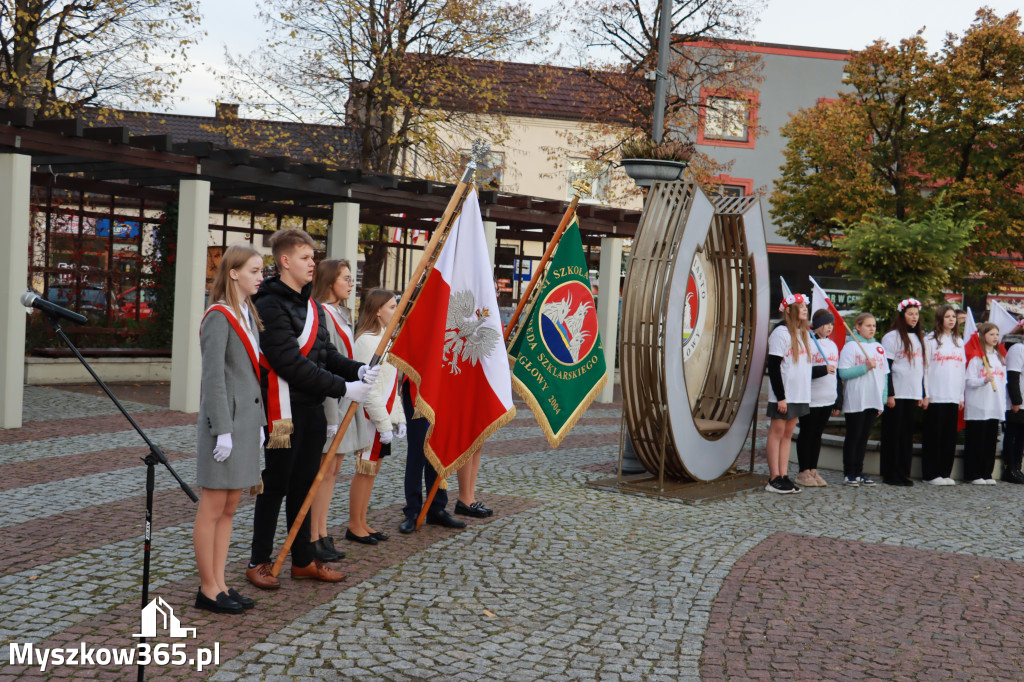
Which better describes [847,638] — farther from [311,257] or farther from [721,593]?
[311,257]

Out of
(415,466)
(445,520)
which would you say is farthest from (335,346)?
(445,520)

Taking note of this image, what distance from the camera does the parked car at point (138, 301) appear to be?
17.4 m

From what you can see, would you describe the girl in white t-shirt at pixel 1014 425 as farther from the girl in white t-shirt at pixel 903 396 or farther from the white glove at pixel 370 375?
the white glove at pixel 370 375

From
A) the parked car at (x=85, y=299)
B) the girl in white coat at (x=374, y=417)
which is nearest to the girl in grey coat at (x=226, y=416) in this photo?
the girl in white coat at (x=374, y=417)

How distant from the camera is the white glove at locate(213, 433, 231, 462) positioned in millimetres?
4719

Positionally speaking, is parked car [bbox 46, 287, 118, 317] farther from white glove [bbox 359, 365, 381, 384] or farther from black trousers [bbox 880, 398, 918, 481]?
white glove [bbox 359, 365, 381, 384]

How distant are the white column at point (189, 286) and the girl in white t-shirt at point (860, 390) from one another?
7.90m

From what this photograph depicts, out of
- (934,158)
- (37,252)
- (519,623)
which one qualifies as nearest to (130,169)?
(37,252)

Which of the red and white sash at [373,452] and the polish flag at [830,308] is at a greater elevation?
the polish flag at [830,308]

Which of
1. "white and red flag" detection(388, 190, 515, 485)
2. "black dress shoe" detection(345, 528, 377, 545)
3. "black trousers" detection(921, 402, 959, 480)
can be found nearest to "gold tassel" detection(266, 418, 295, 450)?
"white and red flag" detection(388, 190, 515, 485)

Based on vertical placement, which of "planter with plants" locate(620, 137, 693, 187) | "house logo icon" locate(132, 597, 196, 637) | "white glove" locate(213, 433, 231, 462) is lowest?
"house logo icon" locate(132, 597, 196, 637)

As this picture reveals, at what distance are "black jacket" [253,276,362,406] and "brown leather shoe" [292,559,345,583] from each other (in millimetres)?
932

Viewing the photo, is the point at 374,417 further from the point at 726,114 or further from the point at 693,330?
the point at 726,114

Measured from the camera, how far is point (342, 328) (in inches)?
234
